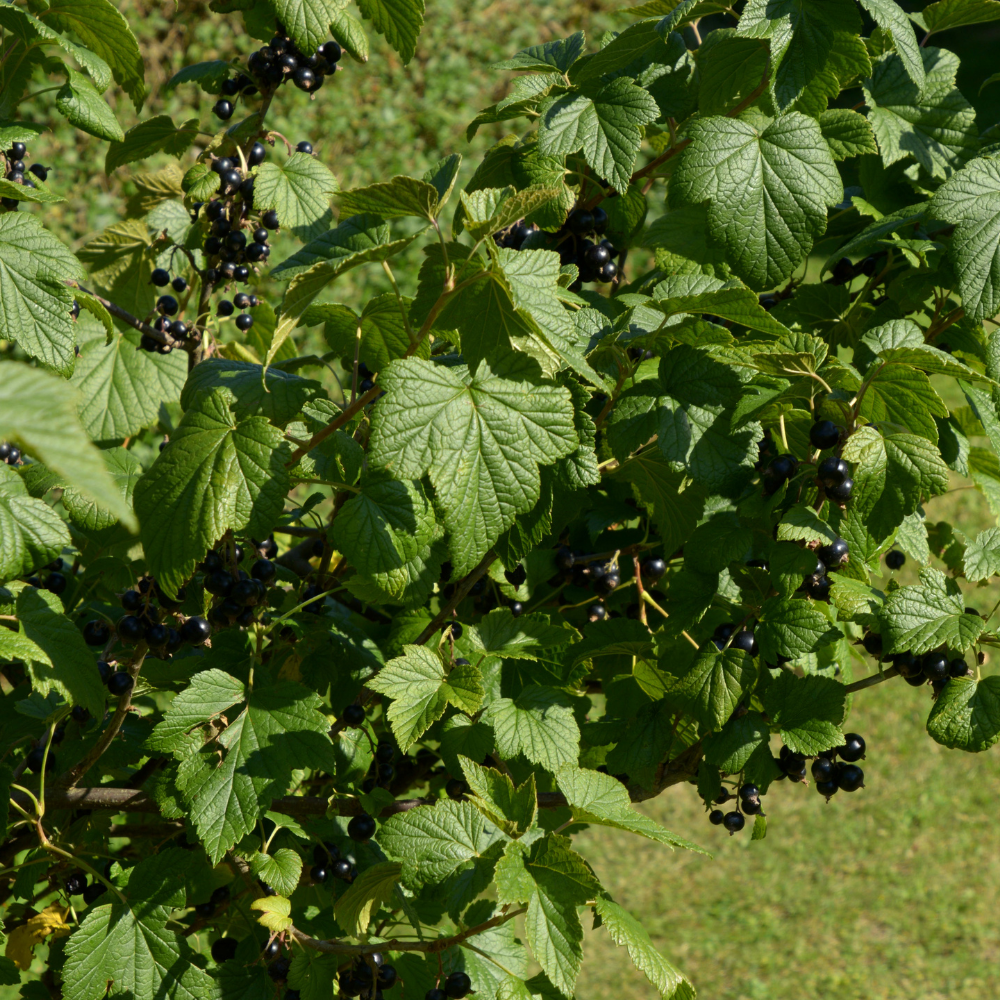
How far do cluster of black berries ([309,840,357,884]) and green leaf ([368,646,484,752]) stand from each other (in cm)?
33

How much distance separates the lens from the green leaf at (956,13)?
2.13m

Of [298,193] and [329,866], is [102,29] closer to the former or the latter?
[298,193]

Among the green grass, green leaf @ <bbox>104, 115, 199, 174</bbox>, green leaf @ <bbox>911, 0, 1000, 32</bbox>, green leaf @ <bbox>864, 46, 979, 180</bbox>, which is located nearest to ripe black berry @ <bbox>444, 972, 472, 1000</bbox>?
green leaf @ <bbox>864, 46, 979, 180</bbox>

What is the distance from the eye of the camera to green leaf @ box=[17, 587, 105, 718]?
1533 mm

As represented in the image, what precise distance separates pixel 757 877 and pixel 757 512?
4.16m

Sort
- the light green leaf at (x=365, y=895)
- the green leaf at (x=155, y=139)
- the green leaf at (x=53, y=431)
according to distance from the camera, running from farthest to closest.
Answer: the green leaf at (x=155, y=139), the light green leaf at (x=365, y=895), the green leaf at (x=53, y=431)

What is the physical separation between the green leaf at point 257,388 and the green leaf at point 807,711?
95cm

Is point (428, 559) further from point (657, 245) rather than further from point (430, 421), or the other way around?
point (657, 245)

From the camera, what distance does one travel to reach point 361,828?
1896mm

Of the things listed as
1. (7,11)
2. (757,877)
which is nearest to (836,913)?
(757,877)

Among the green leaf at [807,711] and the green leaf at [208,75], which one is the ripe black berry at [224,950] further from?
the green leaf at [208,75]

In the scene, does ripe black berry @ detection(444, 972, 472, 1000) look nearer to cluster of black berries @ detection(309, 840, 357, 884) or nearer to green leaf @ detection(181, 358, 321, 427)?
cluster of black berries @ detection(309, 840, 357, 884)

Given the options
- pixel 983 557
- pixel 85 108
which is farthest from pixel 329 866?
pixel 85 108

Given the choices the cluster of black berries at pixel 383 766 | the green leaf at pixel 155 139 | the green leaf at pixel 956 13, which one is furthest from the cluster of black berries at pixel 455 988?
the green leaf at pixel 956 13
